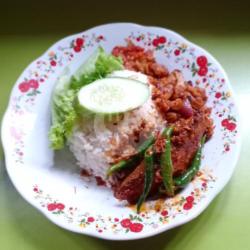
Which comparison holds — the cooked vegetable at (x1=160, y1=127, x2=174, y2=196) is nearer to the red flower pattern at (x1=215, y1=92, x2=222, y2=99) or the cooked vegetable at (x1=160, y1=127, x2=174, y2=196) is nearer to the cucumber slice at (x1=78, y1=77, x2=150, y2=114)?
the cucumber slice at (x1=78, y1=77, x2=150, y2=114)

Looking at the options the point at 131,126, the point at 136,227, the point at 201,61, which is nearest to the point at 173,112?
the point at 131,126

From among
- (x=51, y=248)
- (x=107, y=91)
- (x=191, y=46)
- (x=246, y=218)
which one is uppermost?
(x=191, y=46)

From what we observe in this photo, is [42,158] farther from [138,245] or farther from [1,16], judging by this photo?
[1,16]

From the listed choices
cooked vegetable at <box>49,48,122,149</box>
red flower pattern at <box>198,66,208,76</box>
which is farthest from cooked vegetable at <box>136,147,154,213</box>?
red flower pattern at <box>198,66,208,76</box>

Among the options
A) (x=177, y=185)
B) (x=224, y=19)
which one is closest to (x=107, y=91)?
(x=177, y=185)

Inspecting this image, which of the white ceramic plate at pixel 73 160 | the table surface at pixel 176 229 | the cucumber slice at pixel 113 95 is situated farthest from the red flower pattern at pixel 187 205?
the cucumber slice at pixel 113 95

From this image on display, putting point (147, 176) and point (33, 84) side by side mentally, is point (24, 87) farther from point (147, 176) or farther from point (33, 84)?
point (147, 176)
